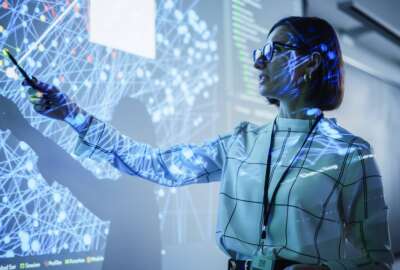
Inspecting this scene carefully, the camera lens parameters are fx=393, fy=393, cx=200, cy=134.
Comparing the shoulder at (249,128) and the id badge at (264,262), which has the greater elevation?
the shoulder at (249,128)

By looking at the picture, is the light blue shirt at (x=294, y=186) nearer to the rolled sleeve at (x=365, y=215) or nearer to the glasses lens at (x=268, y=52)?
the rolled sleeve at (x=365, y=215)

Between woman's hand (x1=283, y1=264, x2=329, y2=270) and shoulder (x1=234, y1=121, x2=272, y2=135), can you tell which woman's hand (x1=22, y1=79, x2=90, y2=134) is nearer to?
shoulder (x1=234, y1=121, x2=272, y2=135)

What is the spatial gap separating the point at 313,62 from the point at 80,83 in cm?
63

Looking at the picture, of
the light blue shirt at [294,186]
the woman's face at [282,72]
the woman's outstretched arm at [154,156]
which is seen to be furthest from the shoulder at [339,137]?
the woman's outstretched arm at [154,156]

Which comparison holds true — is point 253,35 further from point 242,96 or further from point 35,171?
point 35,171

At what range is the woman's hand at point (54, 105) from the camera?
821 millimetres

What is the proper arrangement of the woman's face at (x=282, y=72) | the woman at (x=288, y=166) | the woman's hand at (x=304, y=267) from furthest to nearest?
the woman's face at (x=282, y=72)
the woman at (x=288, y=166)
the woman's hand at (x=304, y=267)

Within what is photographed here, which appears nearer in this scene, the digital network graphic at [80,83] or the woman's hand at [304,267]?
the woman's hand at [304,267]

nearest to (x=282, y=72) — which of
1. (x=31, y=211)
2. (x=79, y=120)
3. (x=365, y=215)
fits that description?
(x=365, y=215)

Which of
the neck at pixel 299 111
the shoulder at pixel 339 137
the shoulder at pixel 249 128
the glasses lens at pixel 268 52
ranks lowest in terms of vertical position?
the shoulder at pixel 339 137

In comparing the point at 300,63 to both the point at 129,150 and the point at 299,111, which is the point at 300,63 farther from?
the point at 129,150

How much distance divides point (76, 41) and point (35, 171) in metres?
0.38

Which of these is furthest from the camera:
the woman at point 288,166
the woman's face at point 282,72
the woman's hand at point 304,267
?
the woman's face at point 282,72

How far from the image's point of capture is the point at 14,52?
3.20 ft
